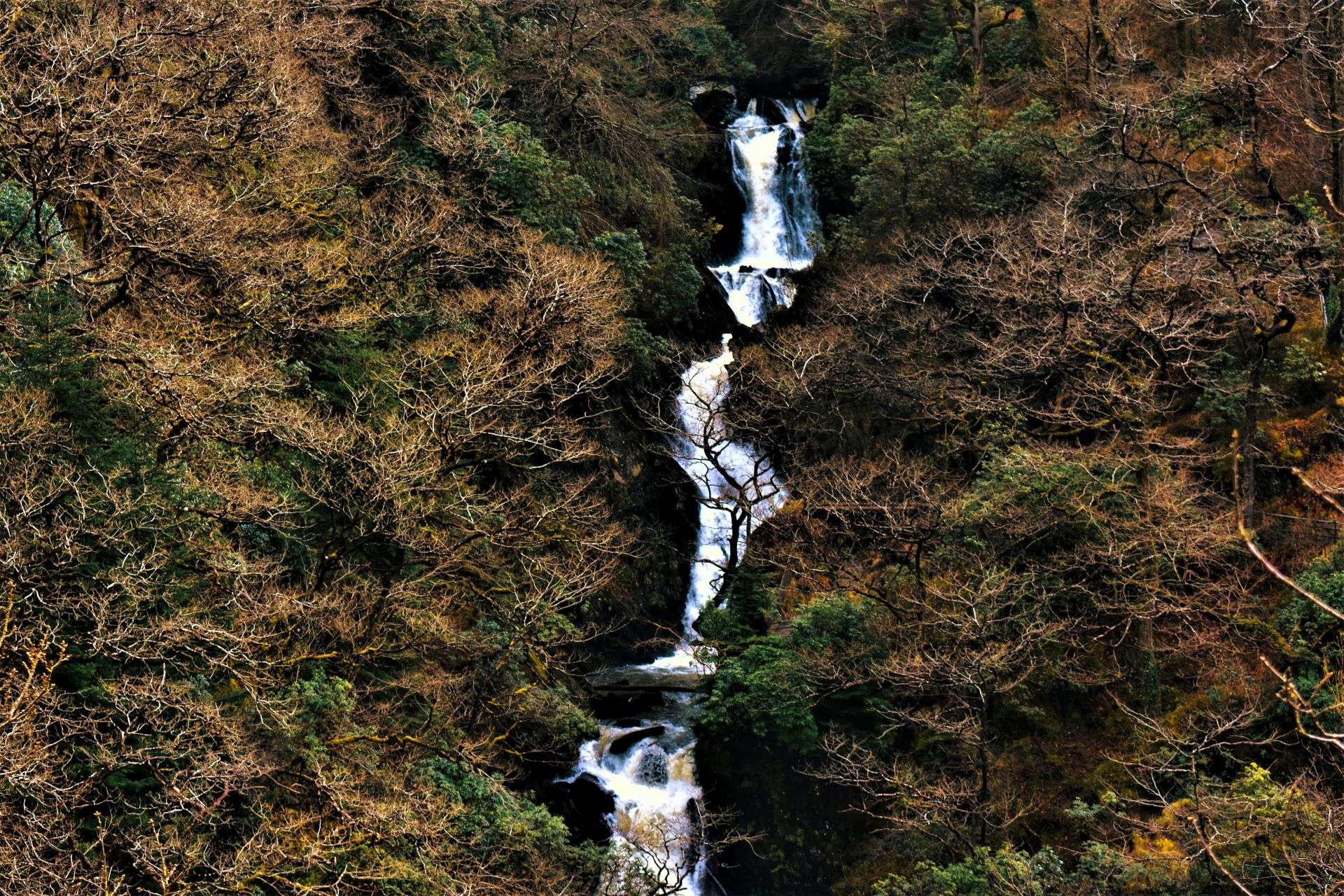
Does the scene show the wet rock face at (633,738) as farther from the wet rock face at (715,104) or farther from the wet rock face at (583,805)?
the wet rock face at (715,104)

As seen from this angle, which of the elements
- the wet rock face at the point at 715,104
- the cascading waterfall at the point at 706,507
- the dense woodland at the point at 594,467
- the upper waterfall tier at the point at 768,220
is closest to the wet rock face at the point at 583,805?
the cascading waterfall at the point at 706,507

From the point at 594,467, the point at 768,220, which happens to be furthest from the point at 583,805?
the point at 768,220

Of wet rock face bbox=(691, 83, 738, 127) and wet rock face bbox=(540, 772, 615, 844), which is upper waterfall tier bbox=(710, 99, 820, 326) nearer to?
wet rock face bbox=(691, 83, 738, 127)

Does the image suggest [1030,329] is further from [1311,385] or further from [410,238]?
[410,238]

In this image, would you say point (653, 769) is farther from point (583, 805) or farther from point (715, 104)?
point (715, 104)

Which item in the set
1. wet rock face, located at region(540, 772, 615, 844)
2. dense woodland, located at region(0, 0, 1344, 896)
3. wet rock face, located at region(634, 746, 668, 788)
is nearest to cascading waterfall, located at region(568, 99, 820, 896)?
wet rock face, located at region(634, 746, 668, 788)

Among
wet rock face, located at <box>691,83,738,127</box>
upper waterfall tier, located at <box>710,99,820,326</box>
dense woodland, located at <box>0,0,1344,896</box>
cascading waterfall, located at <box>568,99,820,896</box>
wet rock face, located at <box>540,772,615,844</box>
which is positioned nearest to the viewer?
dense woodland, located at <box>0,0,1344,896</box>
